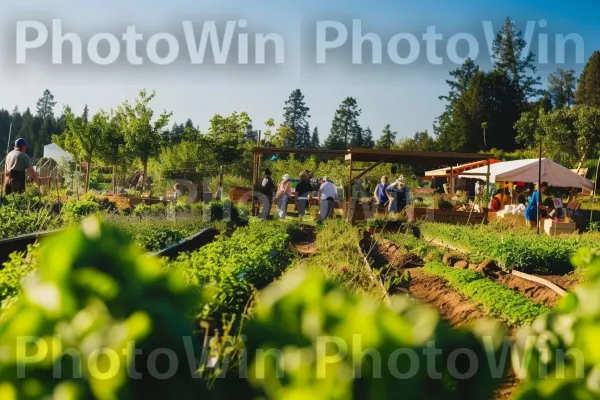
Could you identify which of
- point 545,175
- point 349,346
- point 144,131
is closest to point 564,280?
point 349,346

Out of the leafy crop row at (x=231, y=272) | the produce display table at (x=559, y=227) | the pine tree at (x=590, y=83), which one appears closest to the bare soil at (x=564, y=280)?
the leafy crop row at (x=231, y=272)

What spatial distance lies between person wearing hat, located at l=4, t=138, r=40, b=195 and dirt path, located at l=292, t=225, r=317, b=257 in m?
5.43

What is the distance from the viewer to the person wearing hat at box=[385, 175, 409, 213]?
18.8 meters

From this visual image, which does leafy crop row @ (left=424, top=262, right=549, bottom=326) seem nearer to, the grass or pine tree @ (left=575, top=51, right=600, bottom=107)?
the grass

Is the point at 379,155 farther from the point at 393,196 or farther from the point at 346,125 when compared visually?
the point at 346,125

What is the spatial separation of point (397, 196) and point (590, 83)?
6582 centimetres

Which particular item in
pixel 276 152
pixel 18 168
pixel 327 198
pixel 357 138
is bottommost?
pixel 327 198

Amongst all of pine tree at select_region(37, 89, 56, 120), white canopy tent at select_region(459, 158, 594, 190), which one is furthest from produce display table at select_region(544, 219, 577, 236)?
pine tree at select_region(37, 89, 56, 120)

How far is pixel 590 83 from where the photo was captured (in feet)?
246

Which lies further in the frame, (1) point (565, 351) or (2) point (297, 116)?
(2) point (297, 116)

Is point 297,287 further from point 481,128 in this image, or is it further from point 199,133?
point 481,128

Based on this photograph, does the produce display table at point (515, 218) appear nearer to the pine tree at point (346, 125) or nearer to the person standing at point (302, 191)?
the person standing at point (302, 191)

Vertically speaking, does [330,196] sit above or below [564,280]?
above

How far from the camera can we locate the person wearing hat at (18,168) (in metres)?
11.1
